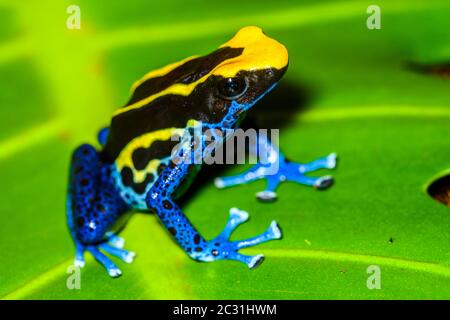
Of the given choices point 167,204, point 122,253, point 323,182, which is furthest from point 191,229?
point 323,182

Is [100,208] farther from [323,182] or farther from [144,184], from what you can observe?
[323,182]

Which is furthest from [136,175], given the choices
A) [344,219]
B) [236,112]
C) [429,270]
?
[429,270]

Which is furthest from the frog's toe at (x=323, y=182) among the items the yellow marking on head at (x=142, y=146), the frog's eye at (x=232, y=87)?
the yellow marking on head at (x=142, y=146)

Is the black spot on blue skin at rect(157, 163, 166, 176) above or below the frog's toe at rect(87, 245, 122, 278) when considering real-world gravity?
above

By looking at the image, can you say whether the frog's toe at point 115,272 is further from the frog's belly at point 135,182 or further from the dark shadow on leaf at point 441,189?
the dark shadow on leaf at point 441,189

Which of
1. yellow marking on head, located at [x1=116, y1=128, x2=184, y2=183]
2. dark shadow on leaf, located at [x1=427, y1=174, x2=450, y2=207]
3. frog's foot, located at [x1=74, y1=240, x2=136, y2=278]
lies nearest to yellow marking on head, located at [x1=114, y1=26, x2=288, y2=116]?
yellow marking on head, located at [x1=116, y1=128, x2=184, y2=183]

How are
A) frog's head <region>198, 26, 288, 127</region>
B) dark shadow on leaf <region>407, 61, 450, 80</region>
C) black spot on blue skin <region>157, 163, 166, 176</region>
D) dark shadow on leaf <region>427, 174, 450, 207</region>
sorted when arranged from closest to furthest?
1. frog's head <region>198, 26, 288, 127</region>
2. dark shadow on leaf <region>427, 174, 450, 207</region>
3. black spot on blue skin <region>157, 163, 166, 176</region>
4. dark shadow on leaf <region>407, 61, 450, 80</region>

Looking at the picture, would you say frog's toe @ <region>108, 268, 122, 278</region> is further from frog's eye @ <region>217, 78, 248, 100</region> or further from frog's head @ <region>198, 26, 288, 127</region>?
frog's eye @ <region>217, 78, 248, 100</region>

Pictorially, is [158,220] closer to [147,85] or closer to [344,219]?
[147,85]

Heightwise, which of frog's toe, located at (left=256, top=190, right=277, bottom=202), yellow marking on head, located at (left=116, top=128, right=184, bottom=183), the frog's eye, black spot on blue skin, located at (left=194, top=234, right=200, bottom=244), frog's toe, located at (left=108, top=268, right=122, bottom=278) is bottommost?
frog's toe, located at (left=108, top=268, right=122, bottom=278)
